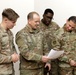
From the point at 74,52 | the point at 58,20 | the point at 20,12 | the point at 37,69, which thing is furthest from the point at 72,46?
the point at 20,12

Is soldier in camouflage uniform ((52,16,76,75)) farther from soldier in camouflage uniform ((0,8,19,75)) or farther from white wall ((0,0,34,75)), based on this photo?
white wall ((0,0,34,75))

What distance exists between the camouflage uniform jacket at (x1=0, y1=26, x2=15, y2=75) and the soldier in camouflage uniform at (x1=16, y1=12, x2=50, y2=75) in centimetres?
22

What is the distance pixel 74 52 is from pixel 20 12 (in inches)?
52.1

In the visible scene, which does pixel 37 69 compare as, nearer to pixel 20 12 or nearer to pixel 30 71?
pixel 30 71

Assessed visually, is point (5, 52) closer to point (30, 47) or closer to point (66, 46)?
point (30, 47)

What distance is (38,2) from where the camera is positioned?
4.00m

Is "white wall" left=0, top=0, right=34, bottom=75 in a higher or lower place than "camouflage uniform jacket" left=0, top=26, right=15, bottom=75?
higher

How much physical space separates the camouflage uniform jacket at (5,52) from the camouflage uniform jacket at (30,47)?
21cm

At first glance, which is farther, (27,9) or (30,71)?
(27,9)

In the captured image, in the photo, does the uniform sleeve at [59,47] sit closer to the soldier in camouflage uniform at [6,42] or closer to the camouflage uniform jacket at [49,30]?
the camouflage uniform jacket at [49,30]

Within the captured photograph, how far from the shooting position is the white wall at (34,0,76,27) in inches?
142

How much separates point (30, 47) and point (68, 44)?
A: 0.55 meters

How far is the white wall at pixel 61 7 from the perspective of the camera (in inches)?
142

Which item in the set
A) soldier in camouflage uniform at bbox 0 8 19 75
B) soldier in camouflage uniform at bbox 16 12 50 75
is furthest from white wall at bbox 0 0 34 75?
soldier in camouflage uniform at bbox 0 8 19 75
